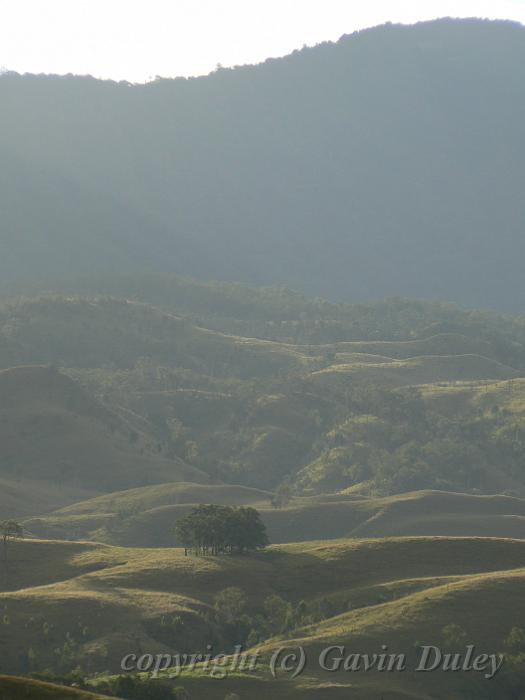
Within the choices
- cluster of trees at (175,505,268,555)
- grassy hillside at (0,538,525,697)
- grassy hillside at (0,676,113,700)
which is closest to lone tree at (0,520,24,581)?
grassy hillside at (0,538,525,697)

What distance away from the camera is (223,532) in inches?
5955

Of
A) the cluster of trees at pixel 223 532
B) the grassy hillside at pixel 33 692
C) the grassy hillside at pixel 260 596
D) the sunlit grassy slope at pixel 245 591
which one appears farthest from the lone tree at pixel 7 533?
the grassy hillside at pixel 33 692

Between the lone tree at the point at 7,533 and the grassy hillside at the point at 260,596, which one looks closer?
the grassy hillside at the point at 260,596

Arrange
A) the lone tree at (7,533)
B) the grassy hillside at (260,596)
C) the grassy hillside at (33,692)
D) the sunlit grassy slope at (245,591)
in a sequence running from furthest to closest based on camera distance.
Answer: the lone tree at (7,533), the sunlit grassy slope at (245,591), the grassy hillside at (260,596), the grassy hillside at (33,692)

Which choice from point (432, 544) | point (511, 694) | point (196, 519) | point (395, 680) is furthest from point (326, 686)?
point (196, 519)

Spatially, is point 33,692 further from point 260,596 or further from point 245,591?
point 245,591

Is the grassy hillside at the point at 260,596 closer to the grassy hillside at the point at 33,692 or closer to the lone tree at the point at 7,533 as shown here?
the lone tree at the point at 7,533

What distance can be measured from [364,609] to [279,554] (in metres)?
33.9

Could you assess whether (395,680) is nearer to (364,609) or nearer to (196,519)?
(364,609)

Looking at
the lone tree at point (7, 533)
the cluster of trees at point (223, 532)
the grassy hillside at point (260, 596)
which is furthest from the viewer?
the cluster of trees at point (223, 532)

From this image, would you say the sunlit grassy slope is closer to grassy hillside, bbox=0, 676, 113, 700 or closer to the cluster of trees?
the cluster of trees

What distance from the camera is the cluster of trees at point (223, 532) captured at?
151000 millimetres

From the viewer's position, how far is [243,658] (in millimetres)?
99500

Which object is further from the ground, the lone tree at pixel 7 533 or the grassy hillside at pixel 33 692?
the grassy hillside at pixel 33 692
